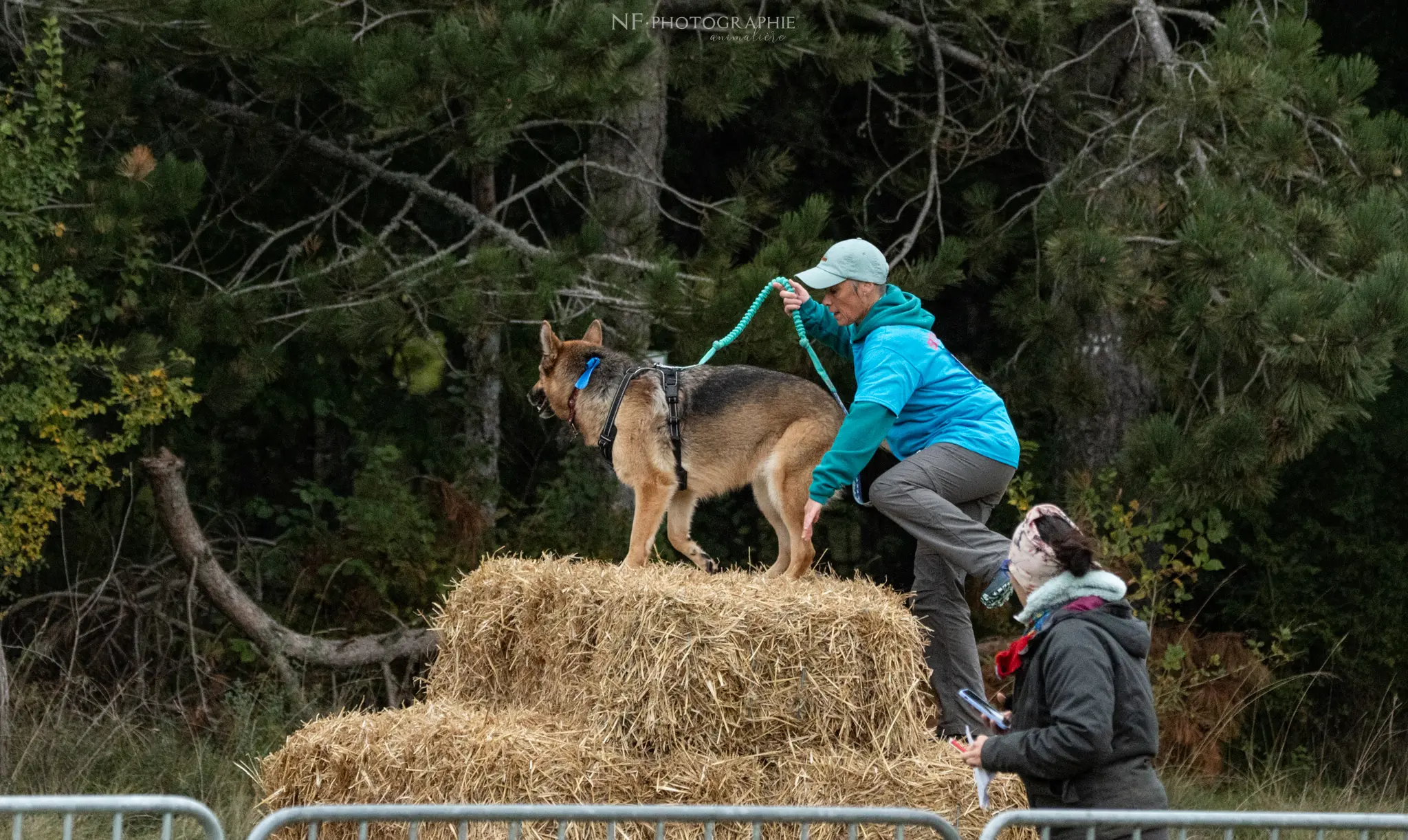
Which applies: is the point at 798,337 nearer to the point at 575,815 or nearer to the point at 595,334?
the point at 595,334

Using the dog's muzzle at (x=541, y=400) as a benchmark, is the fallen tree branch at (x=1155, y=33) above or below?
above

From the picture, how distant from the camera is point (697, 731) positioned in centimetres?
571

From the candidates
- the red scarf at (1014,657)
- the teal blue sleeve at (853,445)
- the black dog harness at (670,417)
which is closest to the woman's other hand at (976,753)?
the red scarf at (1014,657)

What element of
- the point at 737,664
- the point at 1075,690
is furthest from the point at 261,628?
the point at 1075,690

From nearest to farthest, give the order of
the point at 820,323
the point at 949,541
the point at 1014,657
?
the point at 1014,657 → the point at 949,541 → the point at 820,323

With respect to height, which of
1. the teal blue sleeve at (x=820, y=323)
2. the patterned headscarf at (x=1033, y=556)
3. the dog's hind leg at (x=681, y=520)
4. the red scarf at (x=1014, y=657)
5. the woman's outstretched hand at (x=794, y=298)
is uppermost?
the woman's outstretched hand at (x=794, y=298)

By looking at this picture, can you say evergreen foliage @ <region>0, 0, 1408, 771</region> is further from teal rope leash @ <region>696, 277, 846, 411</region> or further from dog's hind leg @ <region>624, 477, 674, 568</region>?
dog's hind leg @ <region>624, 477, 674, 568</region>

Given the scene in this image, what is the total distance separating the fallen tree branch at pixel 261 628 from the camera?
388 inches

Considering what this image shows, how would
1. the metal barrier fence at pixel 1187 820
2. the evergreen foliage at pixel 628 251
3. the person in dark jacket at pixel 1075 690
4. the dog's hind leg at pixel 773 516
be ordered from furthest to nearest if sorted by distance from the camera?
the evergreen foliage at pixel 628 251 → the dog's hind leg at pixel 773 516 → the person in dark jacket at pixel 1075 690 → the metal barrier fence at pixel 1187 820

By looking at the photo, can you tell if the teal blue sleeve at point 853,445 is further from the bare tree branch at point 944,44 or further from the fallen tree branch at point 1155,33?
the bare tree branch at point 944,44

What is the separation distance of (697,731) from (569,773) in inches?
21.2

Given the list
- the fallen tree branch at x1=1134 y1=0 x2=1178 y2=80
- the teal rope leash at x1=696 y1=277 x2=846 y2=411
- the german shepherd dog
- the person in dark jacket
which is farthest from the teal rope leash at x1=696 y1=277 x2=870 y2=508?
the fallen tree branch at x1=1134 y1=0 x2=1178 y2=80

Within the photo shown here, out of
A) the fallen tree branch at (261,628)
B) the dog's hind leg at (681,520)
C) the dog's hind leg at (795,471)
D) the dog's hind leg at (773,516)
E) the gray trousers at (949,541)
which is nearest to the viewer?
the gray trousers at (949,541)

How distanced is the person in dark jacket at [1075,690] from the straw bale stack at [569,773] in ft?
5.03
